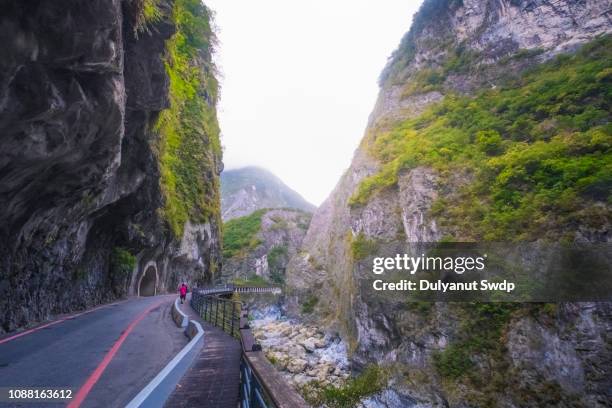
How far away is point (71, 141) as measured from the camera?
8.13 m

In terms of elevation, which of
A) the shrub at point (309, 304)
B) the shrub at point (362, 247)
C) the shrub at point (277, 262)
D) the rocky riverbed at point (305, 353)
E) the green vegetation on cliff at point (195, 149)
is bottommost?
the rocky riverbed at point (305, 353)

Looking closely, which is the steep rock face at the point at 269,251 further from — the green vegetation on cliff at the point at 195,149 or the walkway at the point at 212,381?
the walkway at the point at 212,381

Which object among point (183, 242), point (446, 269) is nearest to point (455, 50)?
point (446, 269)

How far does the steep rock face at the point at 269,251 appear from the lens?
81562mm

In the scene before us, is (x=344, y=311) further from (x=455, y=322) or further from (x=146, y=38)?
(x=146, y=38)

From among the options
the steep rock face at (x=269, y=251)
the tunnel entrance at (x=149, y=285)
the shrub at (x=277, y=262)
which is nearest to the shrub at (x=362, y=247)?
the tunnel entrance at (x=149, y=285)

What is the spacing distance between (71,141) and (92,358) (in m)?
5.02

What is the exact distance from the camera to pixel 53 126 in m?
7.19

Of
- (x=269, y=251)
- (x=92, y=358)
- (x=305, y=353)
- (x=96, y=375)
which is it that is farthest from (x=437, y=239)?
(x=269, y=251)

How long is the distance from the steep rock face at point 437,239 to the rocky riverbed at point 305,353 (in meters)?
2.08

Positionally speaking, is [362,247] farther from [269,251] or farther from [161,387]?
[269,251]

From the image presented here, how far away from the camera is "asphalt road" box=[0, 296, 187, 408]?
17.5 feet

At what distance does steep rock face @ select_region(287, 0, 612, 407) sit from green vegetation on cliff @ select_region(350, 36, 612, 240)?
101 cm

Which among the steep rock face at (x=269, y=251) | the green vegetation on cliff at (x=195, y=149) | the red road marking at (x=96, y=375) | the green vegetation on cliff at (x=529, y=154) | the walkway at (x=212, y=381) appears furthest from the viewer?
the steep rock face at (x=269, y=251)
